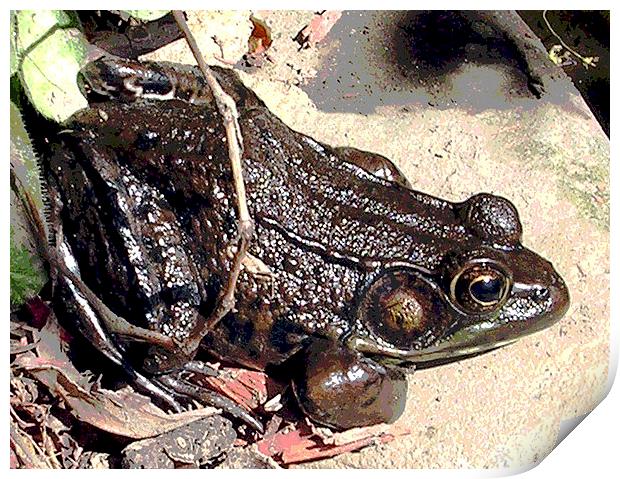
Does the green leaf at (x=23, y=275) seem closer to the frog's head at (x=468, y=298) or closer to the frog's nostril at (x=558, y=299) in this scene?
the frog's head at (x=468, y=298)

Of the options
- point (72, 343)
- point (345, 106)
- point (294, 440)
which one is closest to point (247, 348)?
point (294, 440)

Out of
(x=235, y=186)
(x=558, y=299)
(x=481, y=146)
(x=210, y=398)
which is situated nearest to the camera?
(x=235, y=186)

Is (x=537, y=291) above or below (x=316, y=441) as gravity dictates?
above

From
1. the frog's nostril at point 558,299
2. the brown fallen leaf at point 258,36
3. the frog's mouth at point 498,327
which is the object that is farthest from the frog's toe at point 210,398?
the brown fallen leaf at point 258,36

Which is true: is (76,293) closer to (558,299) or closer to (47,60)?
(47,60)

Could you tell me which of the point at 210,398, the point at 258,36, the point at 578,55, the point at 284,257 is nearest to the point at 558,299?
the point at 284,257

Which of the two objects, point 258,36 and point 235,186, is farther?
point 258,36

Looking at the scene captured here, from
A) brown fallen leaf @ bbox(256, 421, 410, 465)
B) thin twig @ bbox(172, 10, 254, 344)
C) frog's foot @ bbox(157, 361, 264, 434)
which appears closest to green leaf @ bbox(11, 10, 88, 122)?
thin twig @ bbox(172, 10, 254, 344)
